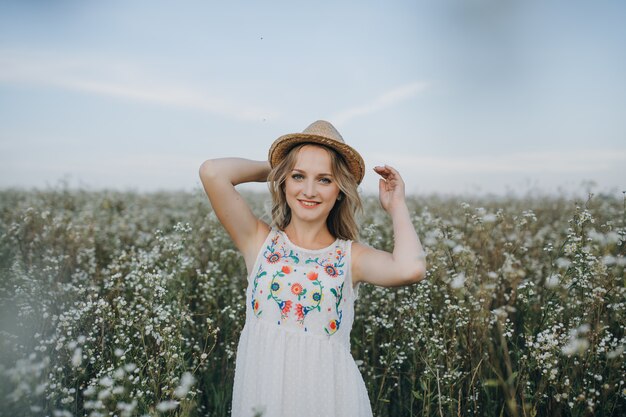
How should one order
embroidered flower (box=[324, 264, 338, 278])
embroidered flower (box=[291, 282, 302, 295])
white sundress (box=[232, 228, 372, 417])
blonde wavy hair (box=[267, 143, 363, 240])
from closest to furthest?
white sundress (box=[232, 228, 372, 417]) → embroidered flower (box=[291, 282, 302, 295]) → embroidered flower (box=[324, 264, 338, 278]) → blonde wavy hair (box=[267, 143, 363, 240])

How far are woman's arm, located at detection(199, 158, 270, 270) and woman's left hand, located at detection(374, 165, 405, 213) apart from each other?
0.70m

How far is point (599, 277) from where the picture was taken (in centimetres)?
312

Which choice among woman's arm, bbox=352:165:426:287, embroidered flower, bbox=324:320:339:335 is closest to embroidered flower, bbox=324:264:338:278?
Result: woman's arm, bbox=352:165:426:287

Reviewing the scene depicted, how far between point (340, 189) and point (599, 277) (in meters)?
1.71

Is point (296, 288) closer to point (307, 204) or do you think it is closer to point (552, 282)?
point (307, 204)

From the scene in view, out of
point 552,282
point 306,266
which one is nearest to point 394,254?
point 306,266

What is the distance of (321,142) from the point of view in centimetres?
278

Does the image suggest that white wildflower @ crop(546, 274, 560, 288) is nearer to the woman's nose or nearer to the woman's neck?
the woman's neck

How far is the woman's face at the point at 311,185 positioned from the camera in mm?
2730

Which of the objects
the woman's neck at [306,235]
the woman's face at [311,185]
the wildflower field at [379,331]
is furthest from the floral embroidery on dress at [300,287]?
the wildflower field at [379,331]

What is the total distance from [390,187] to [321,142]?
501 millimetres

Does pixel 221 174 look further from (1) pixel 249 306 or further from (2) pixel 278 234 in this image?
(1) pixel 249 306

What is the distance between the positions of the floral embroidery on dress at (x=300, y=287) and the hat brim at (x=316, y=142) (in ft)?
1.78

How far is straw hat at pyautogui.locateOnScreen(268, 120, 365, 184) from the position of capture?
2.73 meters
